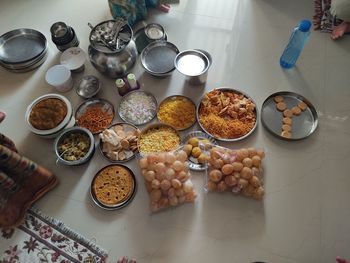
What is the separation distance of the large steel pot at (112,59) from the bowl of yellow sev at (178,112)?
0.89ft

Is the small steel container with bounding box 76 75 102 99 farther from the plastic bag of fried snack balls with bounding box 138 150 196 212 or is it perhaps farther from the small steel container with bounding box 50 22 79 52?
the plastic bag of fried snack balls with bounding box 138 150 196 212

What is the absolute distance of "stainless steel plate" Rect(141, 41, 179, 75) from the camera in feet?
4.76

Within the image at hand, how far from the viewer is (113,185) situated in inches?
47.7

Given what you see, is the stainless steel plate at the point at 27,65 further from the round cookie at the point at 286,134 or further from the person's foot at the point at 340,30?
the person's foot at the point at 340,30

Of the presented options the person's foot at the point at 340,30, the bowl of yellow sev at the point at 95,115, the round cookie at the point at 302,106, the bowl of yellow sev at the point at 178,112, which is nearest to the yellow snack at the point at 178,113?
the bowl of yellow sev at the point at 178,112

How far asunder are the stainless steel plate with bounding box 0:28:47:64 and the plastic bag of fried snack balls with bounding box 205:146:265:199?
1.08 meters

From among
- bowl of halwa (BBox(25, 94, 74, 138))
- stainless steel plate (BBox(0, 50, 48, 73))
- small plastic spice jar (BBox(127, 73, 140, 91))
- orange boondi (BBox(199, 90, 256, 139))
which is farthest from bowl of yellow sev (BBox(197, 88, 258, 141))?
stainless steel plate (BBox(0, 50, 48, 73))

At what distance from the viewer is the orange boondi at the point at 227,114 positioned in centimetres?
129

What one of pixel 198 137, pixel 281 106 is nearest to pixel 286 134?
pixel 281 106

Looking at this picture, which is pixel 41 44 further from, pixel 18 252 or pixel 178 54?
pixel 18 252

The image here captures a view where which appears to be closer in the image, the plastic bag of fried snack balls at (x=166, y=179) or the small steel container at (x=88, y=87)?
the plastic bag of fried snack balls at (x=166, y=179)

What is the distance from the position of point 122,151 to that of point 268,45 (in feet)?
3.06

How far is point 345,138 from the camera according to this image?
129cm

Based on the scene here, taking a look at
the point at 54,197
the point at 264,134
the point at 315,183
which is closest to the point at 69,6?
the point at 54,197
